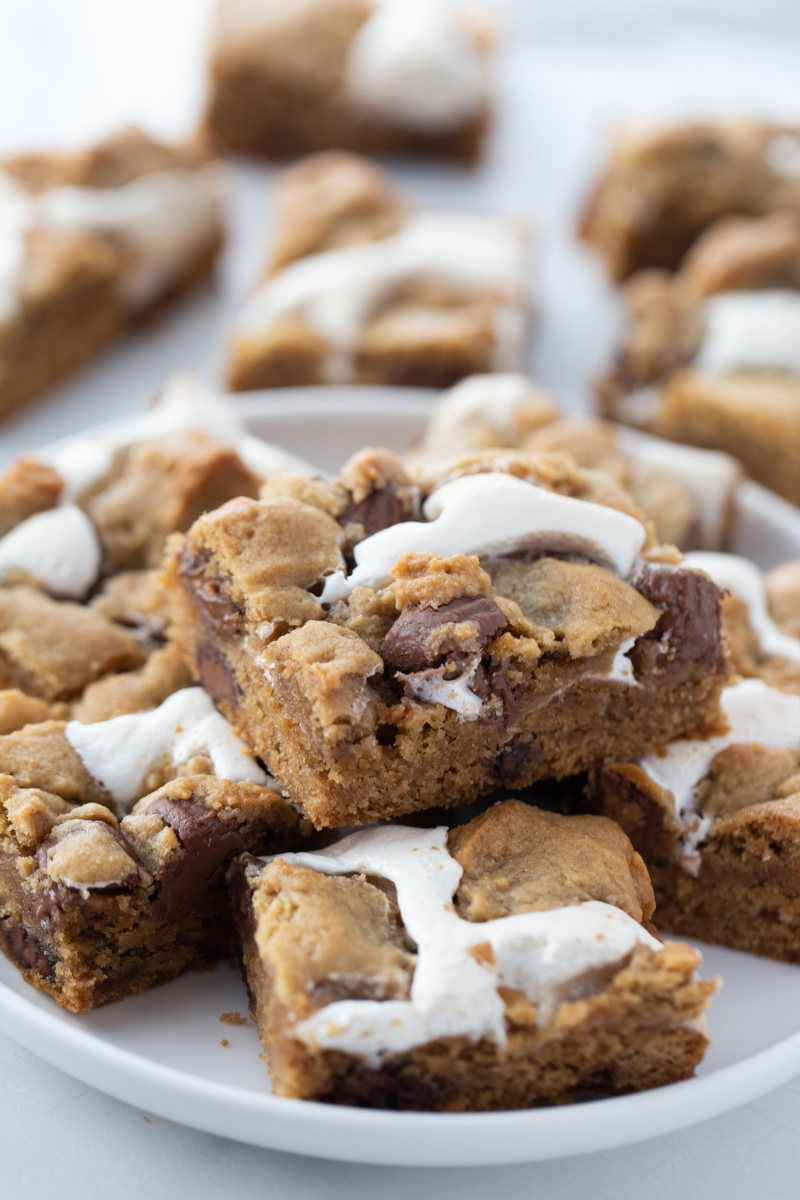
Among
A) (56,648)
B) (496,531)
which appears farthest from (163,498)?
(496,531)

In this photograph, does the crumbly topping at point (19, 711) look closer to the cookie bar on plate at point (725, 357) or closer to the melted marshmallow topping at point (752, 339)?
the cookie bar on plate at point (725, 357)

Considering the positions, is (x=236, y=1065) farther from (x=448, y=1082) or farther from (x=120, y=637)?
(x=120, y=637)

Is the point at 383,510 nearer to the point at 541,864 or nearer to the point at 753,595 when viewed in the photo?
the point at 541,864

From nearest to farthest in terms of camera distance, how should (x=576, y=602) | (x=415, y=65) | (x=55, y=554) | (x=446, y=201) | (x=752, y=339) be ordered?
1. (x=576, y=602)
2. (x=55, y=554)
3. (x=752, y=339)
4. (x=415, y=65)
5. (x=446, y=201)

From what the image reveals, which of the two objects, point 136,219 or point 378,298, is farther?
point 136,219

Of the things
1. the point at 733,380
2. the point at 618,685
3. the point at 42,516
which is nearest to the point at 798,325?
the point at 733,380

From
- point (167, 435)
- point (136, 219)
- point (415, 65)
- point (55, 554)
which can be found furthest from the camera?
point (415, 65)
